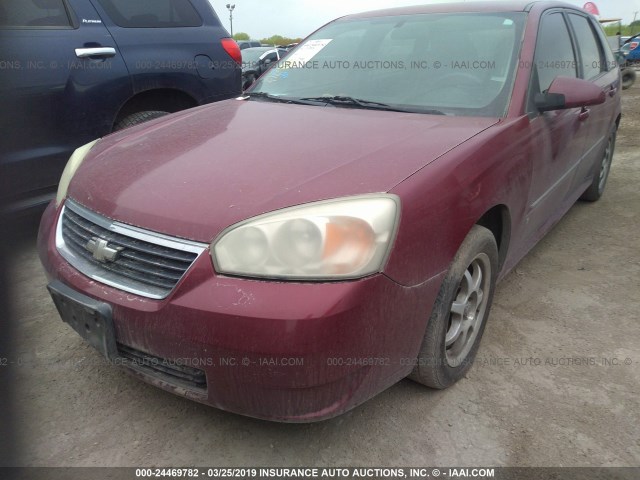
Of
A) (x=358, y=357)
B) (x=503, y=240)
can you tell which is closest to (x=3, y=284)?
(x=358, y=357)

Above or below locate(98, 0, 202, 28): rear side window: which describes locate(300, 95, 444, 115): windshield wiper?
below

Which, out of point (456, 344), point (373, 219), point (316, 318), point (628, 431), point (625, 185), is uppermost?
point (373, 219)

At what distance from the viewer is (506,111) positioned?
2.31 m

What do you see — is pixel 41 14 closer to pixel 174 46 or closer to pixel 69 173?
pixel 174 46

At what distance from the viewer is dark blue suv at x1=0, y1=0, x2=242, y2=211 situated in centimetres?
317

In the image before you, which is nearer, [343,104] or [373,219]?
[373,219]

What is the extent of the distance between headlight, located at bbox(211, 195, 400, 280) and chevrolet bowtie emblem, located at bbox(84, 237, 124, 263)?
0.40 m

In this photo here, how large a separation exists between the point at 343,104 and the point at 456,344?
4.19 feet

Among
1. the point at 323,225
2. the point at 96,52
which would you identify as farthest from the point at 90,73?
the point at 323,225

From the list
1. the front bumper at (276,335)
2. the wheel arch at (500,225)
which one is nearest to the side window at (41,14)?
the front bumper at (276,335)

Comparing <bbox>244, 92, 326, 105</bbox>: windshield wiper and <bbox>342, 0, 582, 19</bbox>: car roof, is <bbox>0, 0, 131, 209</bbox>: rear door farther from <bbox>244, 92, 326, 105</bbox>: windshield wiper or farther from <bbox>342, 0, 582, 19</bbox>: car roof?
<bbox>342, 0, 582, 19</bbox>: car roof

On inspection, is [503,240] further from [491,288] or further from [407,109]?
[407,109]

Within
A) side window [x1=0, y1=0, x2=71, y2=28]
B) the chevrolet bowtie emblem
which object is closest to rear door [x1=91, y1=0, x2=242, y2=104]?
side window [x1=0, y1=0, x2=71, y2=28]

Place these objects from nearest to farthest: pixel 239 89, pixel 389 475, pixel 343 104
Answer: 1. pixel 389 475
2. pixel 343 104
3. pixel 239 89
